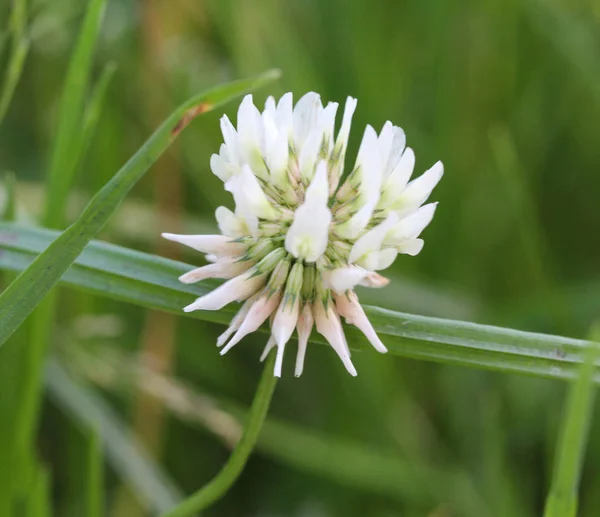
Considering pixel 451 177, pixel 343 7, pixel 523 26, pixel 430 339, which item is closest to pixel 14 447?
pixel 430 339

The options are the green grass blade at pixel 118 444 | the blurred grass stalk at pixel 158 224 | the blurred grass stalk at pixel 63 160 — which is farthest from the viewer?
the blurred grass stalk at pixel 158 224

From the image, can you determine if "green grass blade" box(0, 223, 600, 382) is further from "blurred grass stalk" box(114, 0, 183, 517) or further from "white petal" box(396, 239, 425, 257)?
"blurred grass stalk" box(114, 0, 183, 517)

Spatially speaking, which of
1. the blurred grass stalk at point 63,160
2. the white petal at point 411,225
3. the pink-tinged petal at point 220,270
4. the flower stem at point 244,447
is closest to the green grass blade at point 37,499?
the blurred grass stalk at point 63,160

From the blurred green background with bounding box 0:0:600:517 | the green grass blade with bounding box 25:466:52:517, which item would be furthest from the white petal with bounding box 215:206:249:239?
the blurred green background with bounding box 0:0:600:517

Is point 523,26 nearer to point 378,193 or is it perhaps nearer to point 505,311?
point 505,311

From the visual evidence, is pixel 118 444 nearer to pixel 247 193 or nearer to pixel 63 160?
pixel 63 160

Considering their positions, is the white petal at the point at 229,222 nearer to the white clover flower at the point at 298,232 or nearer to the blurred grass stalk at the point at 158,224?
the white clover flower at the point at 298,232
